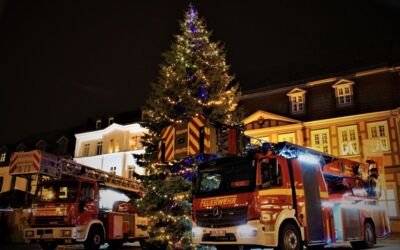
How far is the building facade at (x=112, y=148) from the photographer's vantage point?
35.2 m

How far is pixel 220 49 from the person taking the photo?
657 inches

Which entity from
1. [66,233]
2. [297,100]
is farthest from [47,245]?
[297,100]

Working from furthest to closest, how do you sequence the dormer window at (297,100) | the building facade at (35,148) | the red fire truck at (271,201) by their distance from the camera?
the building facade at (35,148), the dormer window at (297,100), the red fire truck at (271,201)

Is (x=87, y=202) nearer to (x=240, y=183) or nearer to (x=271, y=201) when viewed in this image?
(x=240, y=183)

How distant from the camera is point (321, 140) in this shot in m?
27.4

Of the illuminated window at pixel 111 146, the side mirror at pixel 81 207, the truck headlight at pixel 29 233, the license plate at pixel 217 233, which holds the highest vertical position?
the illuminated window at pixel 111 146

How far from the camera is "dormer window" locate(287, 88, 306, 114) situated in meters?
29.0

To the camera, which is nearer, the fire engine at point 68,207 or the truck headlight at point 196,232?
the truck headlight at point 196,232

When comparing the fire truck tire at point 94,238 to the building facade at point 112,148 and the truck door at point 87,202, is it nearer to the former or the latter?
the truck door at point 87,202

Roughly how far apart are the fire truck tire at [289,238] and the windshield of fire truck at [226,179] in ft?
4.58

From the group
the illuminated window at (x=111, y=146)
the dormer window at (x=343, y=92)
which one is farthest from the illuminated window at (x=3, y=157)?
the dormer window at (x=343, y=92)

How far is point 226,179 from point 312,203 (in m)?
2.80

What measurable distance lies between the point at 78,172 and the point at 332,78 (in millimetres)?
19362

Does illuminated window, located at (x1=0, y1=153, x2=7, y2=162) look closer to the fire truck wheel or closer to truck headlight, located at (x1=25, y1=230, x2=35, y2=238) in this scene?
truck headlight, located at (x1=25, y1=230, x2=35, y2=238)
